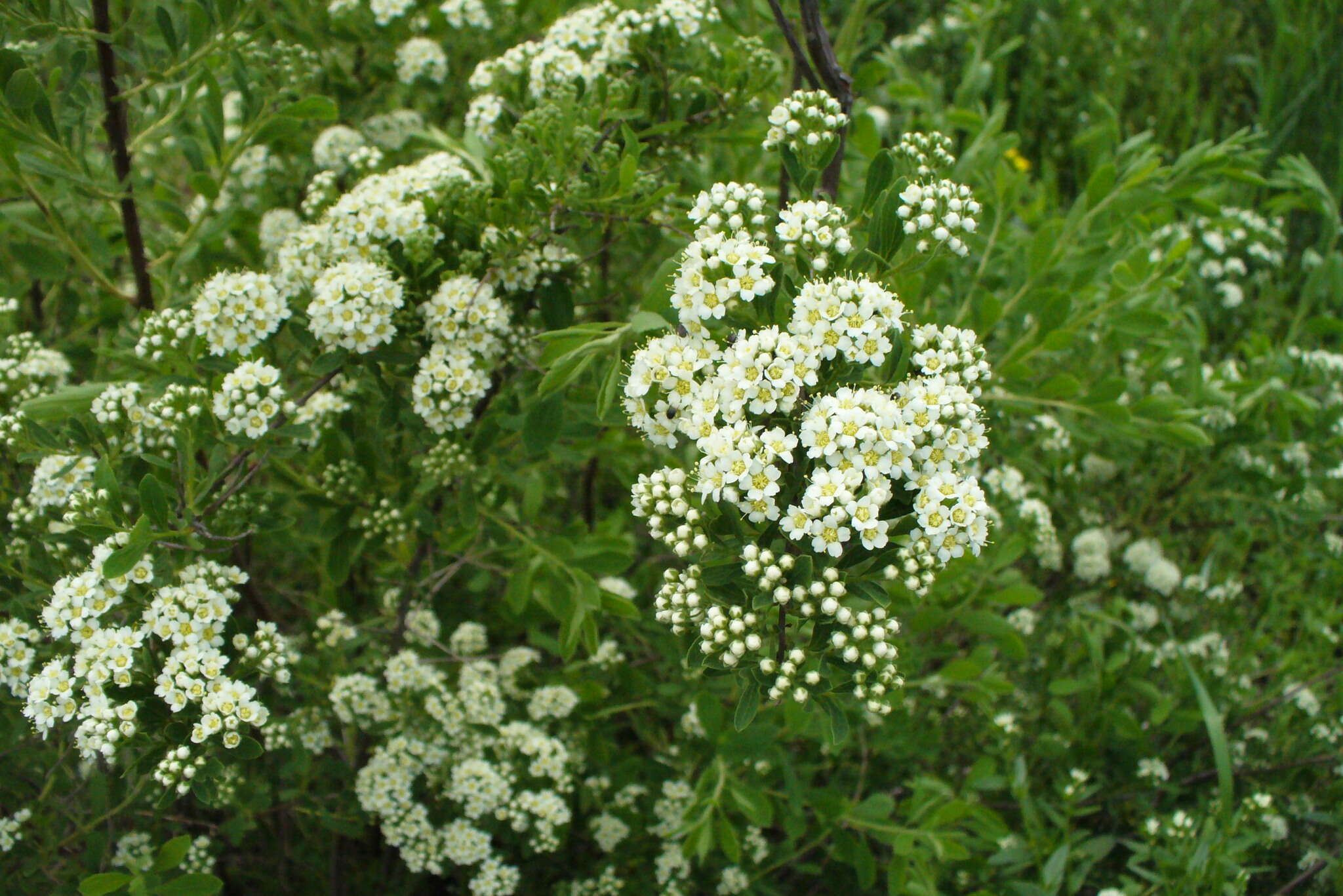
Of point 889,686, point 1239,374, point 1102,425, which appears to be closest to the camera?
point 889,686

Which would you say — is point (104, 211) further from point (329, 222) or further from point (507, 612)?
point (507, 612)

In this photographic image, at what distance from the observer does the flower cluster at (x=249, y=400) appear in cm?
204

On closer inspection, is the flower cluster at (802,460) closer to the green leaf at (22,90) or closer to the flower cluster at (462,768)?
the flower cluster at (462,768)

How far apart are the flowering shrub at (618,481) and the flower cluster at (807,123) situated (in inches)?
0.5

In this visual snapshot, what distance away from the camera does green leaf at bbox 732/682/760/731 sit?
1.71 metres

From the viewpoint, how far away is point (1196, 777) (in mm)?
3180

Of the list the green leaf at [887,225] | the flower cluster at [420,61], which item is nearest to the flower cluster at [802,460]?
the green leaf at [887,225]

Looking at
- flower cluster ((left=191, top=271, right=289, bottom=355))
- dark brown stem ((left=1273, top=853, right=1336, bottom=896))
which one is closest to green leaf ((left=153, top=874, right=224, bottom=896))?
flower cluster ((left=191, top=271, right=289, bottom=355))

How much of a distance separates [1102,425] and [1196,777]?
47.2 inches

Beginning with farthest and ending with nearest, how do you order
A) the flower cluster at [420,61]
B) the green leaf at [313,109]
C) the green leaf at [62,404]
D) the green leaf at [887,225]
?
the flower cluster at [420,61] < the green leaf at [313,109] < the green leaf at [62,404] < the green leaf at [887,225]

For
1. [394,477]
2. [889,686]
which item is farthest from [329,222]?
[889,686]

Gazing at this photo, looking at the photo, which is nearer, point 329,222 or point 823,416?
point 823,416

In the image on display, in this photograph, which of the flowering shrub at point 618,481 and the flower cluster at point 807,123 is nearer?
the flowering shrub at point 618,481

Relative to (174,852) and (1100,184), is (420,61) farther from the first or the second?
(174,852)
